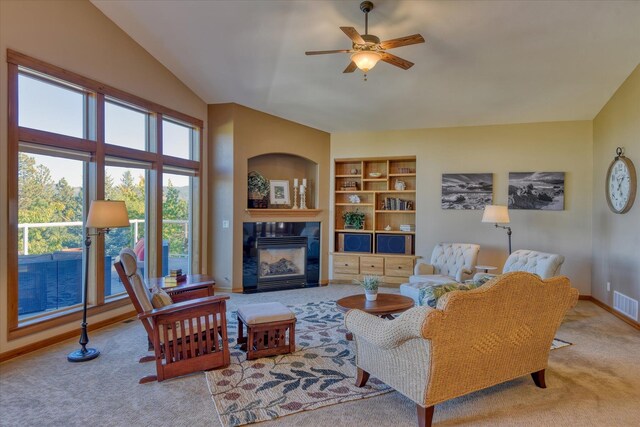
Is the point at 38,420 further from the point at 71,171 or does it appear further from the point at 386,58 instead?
the point at 386,58

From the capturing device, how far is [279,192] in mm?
6703

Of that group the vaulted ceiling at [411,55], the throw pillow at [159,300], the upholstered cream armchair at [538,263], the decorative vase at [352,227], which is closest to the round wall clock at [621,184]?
the vaulted ceiling at [411,55]

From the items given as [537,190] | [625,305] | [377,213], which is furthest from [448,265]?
A: [625,305]

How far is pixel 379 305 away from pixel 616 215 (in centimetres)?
371

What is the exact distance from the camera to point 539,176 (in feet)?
19.3

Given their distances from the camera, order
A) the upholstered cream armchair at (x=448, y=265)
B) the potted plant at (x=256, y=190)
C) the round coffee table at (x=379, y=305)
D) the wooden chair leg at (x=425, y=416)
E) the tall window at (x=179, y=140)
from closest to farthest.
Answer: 1. the wooden chair leg at (x=425, y=416)
2. the round coffee table at (x=379, y=305)
3. the upholstered cream armchair at (x=448, y=265)
4. the tall window at (x=179, y=140)
5. the potted plant at (x=256, y=190)

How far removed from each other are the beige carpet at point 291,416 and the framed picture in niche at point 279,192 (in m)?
3.57

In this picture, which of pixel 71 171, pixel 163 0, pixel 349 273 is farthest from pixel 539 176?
pixel 71 171

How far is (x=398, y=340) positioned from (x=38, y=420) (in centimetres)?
237

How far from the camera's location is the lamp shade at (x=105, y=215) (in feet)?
10.9

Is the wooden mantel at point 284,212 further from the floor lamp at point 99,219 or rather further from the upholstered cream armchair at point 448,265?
the floor lamp at point 99,219

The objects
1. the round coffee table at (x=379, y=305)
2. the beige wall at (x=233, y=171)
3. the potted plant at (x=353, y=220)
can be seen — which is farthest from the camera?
the potted plant at (x=353, y=220)

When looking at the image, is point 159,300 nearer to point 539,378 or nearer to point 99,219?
point 99,219

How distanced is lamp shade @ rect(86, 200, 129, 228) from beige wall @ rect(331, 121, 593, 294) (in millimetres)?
4320
